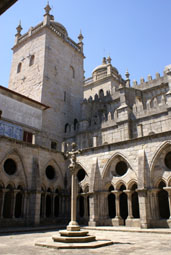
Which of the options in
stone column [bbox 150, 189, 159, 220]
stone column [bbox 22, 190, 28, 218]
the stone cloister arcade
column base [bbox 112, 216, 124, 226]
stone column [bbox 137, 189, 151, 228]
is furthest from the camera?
stone column [bbox 22, 190, 28, 218]

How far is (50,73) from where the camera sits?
89.6 ft

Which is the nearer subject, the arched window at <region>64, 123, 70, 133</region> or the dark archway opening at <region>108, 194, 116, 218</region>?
the dark archway opening at <region>108, 194, 116, 218</region>

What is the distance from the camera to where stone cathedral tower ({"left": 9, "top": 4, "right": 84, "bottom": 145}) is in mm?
26172

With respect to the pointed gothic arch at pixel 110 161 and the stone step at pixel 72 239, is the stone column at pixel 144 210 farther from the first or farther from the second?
the stone step at pixel 72 239

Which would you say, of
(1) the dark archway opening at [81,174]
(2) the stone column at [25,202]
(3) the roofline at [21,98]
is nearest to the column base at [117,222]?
(1) the dark archway opening at [81,174]

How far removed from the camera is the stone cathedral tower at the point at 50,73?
26.2 metres

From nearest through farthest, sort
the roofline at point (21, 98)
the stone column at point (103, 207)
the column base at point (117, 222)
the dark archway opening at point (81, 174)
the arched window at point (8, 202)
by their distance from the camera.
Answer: the column base at point (117, 222), the arched window at point (8, 202), the stone column at point (103, 207), the dark archway opening at point (81, 174), the roofline at point (21, 98)

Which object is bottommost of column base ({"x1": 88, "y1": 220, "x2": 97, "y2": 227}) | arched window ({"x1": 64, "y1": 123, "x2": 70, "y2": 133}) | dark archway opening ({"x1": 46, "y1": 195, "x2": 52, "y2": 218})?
column base ({"x1": 88, "y1": 220, "x2": 97, "y2": 227})

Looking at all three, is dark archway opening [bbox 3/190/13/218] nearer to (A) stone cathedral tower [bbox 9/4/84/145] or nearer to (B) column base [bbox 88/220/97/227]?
(B) column base [bbox 88/220/97/227]

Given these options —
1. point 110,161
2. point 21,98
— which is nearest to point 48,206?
point 110,161

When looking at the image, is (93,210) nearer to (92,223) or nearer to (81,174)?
(92,223)

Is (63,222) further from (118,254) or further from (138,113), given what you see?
(118,254)

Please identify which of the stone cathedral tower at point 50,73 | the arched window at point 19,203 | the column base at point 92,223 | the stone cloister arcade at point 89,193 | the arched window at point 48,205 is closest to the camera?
the stone cloister arcade at point 89,193

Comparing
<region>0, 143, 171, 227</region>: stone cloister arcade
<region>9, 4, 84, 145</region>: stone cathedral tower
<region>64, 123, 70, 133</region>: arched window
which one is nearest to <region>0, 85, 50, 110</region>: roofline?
<region>9, 4, 84, 145</region>: stone cathedral tower
